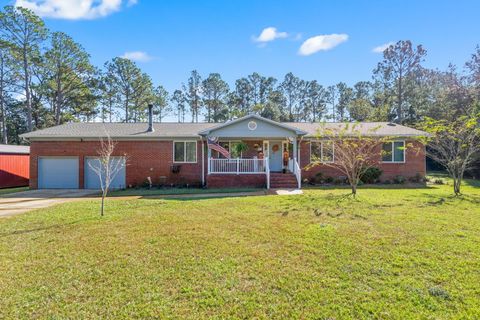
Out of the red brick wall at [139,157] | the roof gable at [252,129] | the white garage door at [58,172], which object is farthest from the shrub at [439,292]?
the white garage door at [58,172]

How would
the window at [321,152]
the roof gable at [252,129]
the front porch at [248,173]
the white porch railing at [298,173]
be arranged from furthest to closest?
the window at [321,152] < the roof gable at [252,129] < the front porch at [248,173] < the white porch railing at [298,173]

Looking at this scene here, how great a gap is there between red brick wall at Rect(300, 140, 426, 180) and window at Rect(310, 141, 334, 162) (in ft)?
1.13

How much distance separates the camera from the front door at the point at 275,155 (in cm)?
1772

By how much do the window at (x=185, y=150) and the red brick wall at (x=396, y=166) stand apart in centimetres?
648

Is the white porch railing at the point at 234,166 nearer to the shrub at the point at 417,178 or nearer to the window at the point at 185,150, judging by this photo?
the window at the point at 185,150

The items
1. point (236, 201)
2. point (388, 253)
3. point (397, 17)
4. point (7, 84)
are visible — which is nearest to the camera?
point (388, 253)

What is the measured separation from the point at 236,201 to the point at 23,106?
119 feet

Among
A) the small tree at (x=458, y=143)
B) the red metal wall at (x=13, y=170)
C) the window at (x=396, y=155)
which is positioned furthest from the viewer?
the red metal wall at (x=13, y=170)

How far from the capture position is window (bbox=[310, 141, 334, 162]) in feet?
54.2

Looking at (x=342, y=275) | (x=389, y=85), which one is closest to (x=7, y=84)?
(x=342, y=275)

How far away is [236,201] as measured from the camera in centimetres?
1023

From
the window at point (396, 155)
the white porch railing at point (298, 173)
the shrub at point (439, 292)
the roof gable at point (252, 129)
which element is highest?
the roof gable at point (252, 129)

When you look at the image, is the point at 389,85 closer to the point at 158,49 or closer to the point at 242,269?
the point at 158,49

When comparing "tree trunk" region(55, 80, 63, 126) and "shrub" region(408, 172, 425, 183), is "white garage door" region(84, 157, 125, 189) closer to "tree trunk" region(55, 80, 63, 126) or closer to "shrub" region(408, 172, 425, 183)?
"shrub" region(408, 172, 425, 183)
